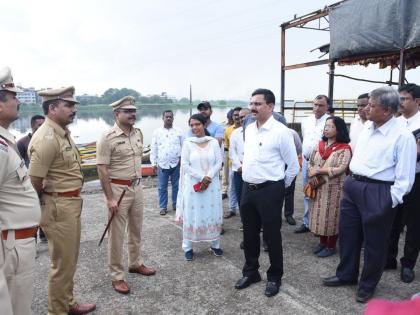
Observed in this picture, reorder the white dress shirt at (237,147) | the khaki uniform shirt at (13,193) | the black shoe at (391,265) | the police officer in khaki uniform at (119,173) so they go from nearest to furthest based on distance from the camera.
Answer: the khaki uniform shirt at (13,193)
the police officer in khaki uniform at (119,173)
the black shoe at (391,265)
the white dress shirt at (237,147)

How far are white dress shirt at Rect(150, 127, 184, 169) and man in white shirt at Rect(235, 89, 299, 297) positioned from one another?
2.68m

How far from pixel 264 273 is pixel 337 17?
4895mm

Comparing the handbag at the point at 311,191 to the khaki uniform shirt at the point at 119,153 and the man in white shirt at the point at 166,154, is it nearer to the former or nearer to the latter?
the khaki uniform shirt at the point at 119,153

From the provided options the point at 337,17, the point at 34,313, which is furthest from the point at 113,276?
the point at 337,17

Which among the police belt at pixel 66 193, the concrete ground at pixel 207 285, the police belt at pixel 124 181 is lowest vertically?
the concrete ground at pixel 207 285

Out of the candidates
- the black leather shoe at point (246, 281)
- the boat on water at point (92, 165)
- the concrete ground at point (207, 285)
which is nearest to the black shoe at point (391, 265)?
the concrete ground at point (207, 285)

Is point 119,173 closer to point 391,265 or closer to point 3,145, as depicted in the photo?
point 3,145

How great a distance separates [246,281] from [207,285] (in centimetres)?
39

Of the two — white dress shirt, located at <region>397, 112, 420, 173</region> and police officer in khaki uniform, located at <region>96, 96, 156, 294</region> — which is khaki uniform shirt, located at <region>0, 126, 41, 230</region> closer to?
police officer in khaki uniform, located at <region>96, 96, 156, 294</region>

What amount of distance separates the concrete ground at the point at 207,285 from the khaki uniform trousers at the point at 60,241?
384 mm

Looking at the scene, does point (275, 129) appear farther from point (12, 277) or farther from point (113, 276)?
point (12, 277)

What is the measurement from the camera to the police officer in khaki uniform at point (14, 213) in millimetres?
1874

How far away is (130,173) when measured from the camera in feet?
10.6

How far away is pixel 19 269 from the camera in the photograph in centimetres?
193
